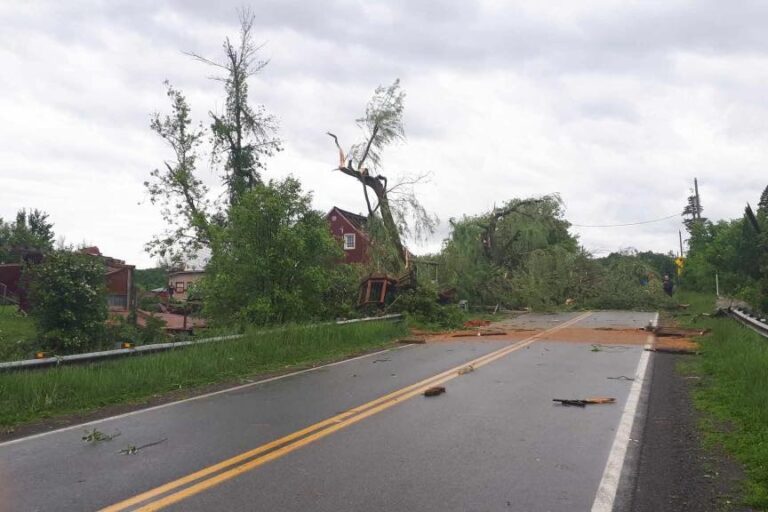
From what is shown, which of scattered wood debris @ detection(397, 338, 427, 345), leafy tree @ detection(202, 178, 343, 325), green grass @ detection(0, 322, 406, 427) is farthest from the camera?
scattered wood debris @ detection(397, 338, 427, 345)

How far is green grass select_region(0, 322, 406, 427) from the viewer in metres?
8.18

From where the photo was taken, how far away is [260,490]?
15.8 feet

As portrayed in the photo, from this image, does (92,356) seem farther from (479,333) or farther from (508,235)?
(508,235)

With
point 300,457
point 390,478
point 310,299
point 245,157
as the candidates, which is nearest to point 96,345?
point 310,299

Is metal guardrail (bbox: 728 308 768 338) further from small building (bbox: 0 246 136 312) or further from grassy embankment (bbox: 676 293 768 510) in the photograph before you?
small building (bbox: 0 246 136 312)

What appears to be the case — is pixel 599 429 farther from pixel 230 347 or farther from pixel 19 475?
pixel 230 347

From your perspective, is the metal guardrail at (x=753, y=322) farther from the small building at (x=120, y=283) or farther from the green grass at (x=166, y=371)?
the small building at (x=120, y=283)

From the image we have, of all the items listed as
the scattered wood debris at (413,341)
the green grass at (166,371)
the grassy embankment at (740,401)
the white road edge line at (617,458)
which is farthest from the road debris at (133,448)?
the scattered wood debris at (413,341)

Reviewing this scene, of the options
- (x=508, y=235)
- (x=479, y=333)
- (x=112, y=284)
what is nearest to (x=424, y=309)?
(x=479, y=333)

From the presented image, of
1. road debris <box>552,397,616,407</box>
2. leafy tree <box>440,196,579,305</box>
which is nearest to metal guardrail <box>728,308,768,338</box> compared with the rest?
road debris <box>552,397,616,407</box>

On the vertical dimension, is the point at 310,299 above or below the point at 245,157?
below

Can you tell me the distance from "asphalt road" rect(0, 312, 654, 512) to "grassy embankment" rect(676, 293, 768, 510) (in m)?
0.92

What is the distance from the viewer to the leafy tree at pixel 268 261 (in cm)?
1652

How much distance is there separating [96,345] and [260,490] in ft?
29.3
